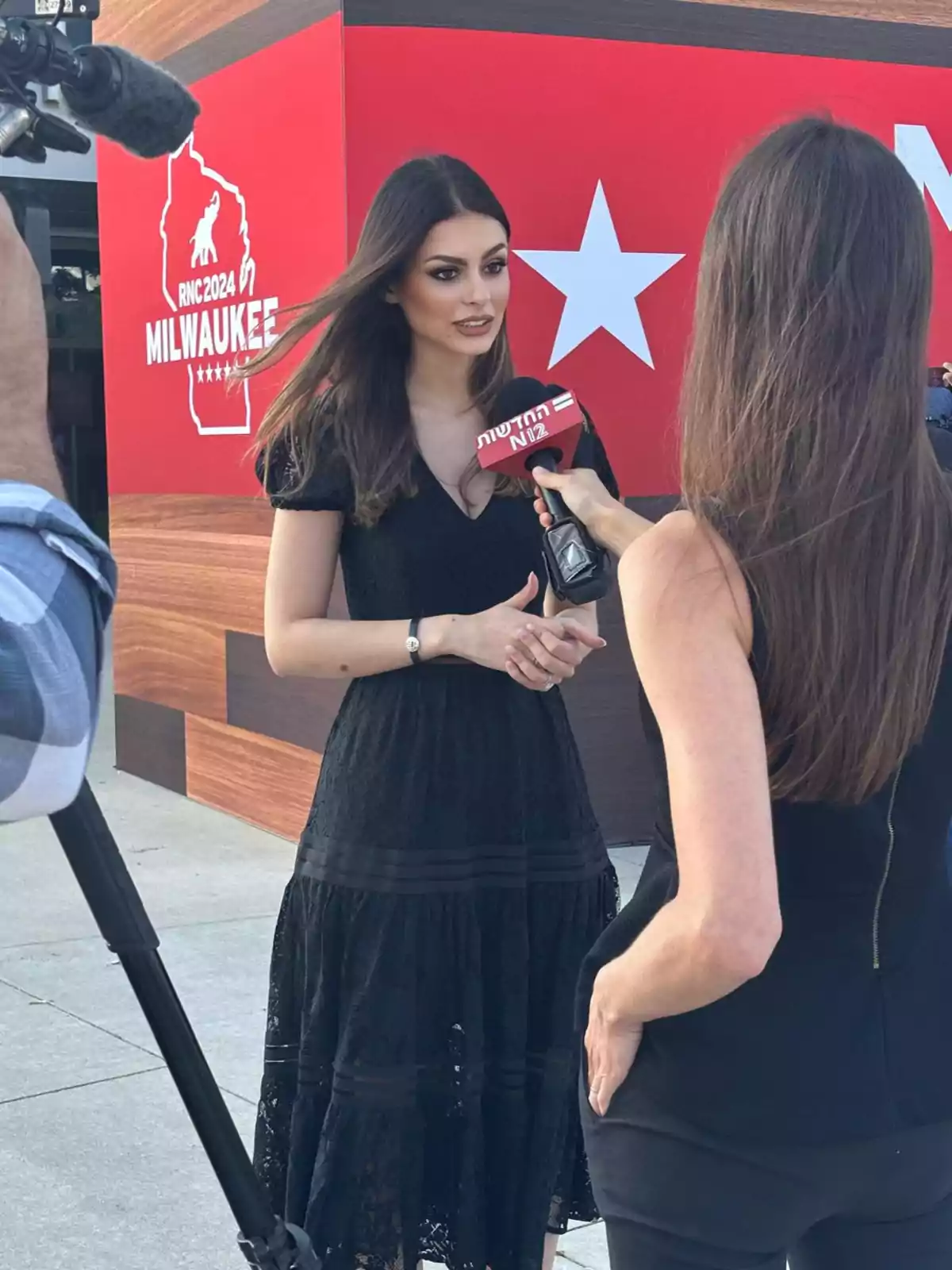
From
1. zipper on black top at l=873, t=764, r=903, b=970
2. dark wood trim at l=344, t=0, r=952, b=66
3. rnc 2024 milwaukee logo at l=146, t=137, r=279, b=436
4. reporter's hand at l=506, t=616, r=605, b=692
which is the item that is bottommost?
zipper on black top at l=873, t=764, r=903, b=970

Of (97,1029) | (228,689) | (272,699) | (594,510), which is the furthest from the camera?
(228,689)

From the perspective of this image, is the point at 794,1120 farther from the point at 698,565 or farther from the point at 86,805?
the point at 86,805

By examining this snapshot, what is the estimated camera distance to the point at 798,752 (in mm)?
1446

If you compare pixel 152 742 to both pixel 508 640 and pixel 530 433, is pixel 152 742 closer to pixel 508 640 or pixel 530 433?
pixel 508 640

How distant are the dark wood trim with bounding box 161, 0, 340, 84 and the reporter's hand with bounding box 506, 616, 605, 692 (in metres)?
3.53

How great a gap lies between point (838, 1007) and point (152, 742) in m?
6.03

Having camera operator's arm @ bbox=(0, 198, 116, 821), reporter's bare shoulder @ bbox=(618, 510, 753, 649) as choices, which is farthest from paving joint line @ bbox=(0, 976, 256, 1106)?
camera operator's arm @ bbox=(0, 198, 116, 821)

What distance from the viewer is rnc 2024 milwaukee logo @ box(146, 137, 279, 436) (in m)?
5.99

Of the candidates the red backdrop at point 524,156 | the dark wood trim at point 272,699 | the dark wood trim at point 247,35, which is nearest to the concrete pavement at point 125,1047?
the dark wood trim at point 272,699

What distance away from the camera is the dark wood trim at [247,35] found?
213 inches

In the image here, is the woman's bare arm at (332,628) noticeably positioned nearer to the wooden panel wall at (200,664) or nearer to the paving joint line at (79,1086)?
the paving joint line at (79,1086)

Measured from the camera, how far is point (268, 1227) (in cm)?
184

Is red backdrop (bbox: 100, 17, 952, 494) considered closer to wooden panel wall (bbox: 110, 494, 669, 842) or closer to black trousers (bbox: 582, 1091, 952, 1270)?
wooden panel wall (bbox: 110, 494, 669, 842)

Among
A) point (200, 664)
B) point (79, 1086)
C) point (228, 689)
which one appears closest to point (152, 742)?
point (200, 664)
